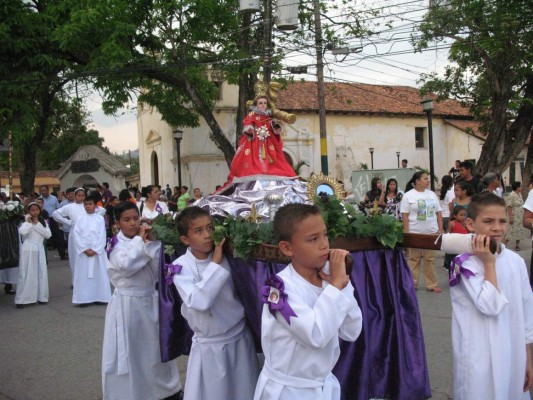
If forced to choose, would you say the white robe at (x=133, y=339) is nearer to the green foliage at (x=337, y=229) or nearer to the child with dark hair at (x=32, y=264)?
the green foliage at (x=337, y=229)

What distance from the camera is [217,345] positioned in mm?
3785

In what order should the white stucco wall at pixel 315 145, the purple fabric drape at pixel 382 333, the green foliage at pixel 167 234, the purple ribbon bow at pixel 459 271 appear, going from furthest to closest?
the white stucco wall at pixel 315 145 → the green foliage at pixel 167 234 → the purple fabric drape at pixel 382 333 → the purple ribbon bow at pixel 459 271

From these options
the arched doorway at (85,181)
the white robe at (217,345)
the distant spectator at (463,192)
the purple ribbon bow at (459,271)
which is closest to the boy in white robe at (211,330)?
the white robe at (217,345)

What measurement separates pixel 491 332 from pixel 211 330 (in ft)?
5.47

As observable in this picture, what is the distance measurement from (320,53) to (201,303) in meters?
15.7

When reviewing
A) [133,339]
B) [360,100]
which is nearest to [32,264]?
[133,339]

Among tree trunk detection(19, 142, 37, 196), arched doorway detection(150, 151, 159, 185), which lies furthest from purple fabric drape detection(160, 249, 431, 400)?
arched doorway detection(150, 151, 159, 185)

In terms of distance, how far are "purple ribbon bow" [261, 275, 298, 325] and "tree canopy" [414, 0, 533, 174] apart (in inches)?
560

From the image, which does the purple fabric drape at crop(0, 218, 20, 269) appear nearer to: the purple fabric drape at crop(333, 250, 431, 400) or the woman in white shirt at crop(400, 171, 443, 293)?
the woman in white shirt at crop(400, 171, 443, 293)

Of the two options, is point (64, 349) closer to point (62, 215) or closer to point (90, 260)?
point (90, 260)

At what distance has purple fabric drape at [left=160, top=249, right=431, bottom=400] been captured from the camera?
11.4 ft

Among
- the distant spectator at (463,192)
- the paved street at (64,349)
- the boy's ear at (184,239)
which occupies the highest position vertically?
the distant spectator at (463,192)

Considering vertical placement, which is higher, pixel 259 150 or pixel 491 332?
pixel 259 150

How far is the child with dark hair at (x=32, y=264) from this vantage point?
9.84 meters
